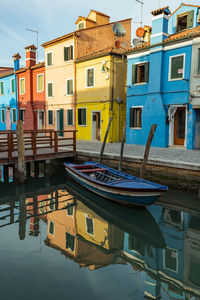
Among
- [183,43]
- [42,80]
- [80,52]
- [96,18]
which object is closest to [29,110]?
[42,80]

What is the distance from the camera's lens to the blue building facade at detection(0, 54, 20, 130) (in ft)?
89.6

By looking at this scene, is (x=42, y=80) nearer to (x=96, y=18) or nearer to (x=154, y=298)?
(x=96, y=18)

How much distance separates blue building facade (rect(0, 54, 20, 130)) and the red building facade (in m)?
1.87

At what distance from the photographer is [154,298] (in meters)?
4.38

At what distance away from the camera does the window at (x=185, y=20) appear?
16.3 metres

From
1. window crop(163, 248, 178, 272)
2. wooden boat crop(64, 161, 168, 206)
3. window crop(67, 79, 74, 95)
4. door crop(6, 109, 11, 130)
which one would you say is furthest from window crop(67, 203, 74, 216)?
door crop(6, 109, 11, 130)

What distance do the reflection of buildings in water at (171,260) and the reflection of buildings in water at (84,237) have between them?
42 centimetres

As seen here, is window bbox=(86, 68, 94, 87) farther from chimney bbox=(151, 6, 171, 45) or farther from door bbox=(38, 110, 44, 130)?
door bbox=(38, 110, 44, 130)

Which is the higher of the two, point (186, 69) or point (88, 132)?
point (186, 69)

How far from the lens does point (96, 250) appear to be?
19.6 ft

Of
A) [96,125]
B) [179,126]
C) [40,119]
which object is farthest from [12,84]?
[179,126]

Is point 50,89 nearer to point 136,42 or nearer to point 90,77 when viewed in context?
point 90,77

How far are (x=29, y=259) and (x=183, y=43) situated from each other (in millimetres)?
Answer: 13267

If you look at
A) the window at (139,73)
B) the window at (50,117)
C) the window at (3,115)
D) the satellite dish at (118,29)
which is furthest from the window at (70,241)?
the window at (3,115)
